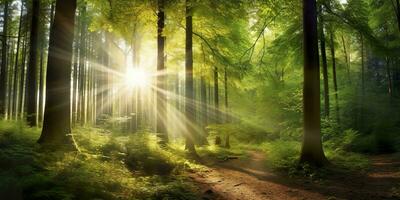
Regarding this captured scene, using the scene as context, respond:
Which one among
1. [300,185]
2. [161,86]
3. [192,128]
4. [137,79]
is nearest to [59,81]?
[161,86]

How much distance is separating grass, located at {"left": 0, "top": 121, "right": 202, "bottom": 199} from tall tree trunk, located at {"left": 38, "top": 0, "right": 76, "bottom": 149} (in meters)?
0.65

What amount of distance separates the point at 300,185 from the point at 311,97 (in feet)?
11.0

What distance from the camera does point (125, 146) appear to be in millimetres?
10766

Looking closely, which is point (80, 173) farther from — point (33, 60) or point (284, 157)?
point (33, 60)

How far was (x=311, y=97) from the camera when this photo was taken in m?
10.8

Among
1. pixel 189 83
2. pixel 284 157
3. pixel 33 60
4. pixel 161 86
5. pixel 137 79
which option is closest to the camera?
pixel 284 157

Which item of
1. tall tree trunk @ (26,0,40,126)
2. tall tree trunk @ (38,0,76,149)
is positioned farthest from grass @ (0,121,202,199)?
tall tree trunk @ (26,0,40,126)

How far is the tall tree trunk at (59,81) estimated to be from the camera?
8.41 metres

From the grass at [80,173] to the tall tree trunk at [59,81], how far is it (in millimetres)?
649

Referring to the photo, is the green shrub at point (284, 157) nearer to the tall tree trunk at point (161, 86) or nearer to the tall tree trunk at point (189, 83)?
the tall tree trunk at point (189, 83)

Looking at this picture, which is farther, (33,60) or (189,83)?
(33,60)

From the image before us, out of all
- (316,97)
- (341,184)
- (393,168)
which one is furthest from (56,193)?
(393,168)

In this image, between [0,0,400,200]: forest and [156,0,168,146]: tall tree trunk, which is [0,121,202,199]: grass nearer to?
[0,0,400,200]: forest

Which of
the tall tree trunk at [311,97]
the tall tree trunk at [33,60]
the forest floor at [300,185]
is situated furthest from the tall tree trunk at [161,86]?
the tall tree trunk at [311,97]
